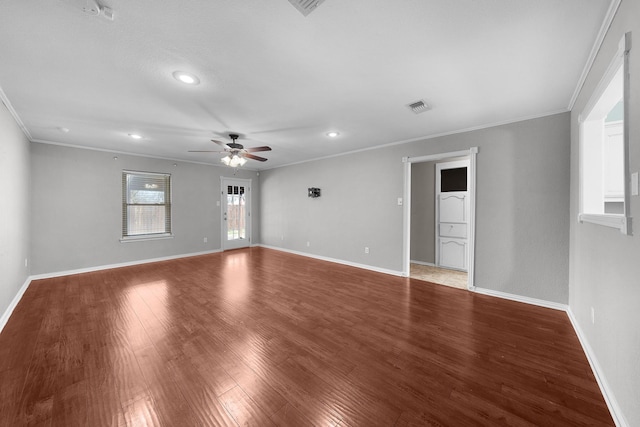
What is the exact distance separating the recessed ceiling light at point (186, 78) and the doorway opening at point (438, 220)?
139 inches

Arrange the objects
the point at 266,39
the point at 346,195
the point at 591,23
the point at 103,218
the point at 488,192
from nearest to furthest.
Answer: the point at 591,23, the point at 266,39, the point at 488,192, the point at 103,218, the point at 346,195

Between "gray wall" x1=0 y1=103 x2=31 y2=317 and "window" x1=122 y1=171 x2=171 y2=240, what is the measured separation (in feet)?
4.82

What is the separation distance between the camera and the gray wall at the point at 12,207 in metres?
2.72

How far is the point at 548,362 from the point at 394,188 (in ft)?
10.4

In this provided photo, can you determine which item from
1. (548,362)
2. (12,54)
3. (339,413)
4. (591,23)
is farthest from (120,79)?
(548,362)

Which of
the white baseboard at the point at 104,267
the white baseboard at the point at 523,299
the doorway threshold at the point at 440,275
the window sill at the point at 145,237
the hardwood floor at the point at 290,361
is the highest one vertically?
the window sill at the point at 145,237

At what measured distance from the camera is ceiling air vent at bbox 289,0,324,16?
1383 millimetres

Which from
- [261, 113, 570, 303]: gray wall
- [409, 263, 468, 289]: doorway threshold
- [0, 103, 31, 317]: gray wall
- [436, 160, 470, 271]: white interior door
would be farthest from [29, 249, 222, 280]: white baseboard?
[436, 160, 470, 271]: white interior door

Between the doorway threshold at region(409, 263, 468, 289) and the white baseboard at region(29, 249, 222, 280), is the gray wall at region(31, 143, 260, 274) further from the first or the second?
the doorway threshold at region(409, 263, 468, 289)

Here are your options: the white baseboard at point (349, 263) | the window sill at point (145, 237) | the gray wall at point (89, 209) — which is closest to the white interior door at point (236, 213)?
the gray wall at point (89, 209)

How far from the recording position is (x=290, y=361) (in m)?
2.01

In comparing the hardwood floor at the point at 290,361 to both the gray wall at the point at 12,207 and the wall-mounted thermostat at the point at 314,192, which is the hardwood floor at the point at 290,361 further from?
the wall-mounted thermostat at the point at 314,192

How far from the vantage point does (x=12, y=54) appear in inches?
74.5

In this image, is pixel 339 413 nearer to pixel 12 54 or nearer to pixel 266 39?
pixel 266 39
